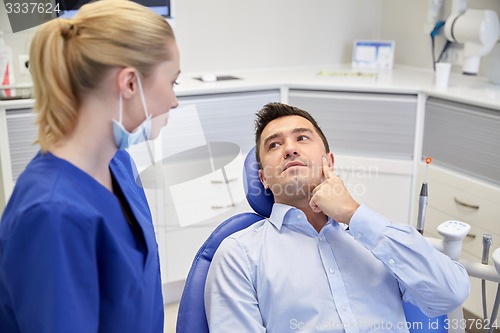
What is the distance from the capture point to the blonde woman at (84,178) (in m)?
0.97

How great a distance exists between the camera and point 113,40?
106cm

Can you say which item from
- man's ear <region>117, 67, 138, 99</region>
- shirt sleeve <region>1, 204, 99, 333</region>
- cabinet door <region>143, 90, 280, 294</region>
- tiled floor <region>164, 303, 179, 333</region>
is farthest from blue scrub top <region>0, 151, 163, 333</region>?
tiled floor <region>164, 303, 179, 333</region>

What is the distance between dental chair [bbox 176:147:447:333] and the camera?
1.44 m

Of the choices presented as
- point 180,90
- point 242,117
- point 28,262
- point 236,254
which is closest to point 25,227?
point 28,262

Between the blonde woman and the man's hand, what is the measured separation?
0.52 m

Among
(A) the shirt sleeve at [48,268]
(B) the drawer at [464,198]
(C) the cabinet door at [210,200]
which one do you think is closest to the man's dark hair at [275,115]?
(C) the cabinet door at [210,200]

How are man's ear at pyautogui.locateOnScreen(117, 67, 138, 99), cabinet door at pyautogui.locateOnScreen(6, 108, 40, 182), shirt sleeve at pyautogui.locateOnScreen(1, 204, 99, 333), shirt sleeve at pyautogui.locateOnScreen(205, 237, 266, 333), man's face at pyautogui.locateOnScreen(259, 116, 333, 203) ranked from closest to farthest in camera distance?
1. shirt sleeve at pyautogui.locateOnScreen(1, 204, 99, 333)
2. man's ear at pyautogui.locateOnScreen(117, 67, 138, 99)
3. shirt sleeve at pyautogui.locateOnScreen(205, 237, 266, 333)
4. man's face at pyautogui.locateOnScreen(259, 116, 333, 203)
5. cabinet door at pyautogui.locateOnScreen(6, 108, 40, 182)

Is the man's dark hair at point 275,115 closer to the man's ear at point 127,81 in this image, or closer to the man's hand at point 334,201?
the man's hand at point 334,201

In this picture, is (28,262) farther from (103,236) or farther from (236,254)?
(236,254)

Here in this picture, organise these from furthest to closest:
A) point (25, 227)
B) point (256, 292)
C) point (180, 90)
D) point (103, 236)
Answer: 1. point (180, 90)
2. point (256, 292)
3. point (103, 236)
4. point (25, 227)

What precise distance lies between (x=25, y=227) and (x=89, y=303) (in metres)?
0.18

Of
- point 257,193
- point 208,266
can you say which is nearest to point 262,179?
point 257,193

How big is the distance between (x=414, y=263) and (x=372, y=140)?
1.53m

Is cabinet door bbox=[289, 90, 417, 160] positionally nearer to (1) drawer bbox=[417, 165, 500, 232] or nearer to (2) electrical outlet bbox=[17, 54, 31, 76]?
(1) drawer bbox=[417, 165, 500, 232]
